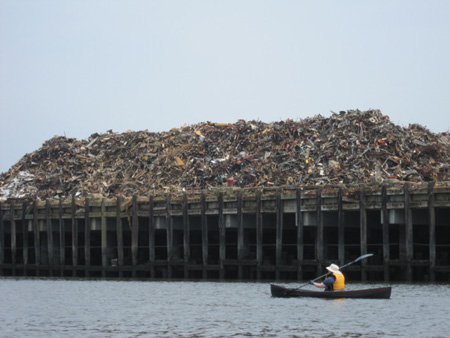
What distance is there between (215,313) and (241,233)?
1575 centimetres

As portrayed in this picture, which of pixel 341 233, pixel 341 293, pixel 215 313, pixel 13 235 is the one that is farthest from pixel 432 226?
pixel 13 235

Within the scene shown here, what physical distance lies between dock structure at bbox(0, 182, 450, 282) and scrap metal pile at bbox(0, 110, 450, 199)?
14.6ft

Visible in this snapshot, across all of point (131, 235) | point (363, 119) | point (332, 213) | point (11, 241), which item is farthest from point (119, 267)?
point (363, 119)

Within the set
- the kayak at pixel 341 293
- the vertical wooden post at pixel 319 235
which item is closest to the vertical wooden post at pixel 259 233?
the vertical wooden post at pixel 319 235

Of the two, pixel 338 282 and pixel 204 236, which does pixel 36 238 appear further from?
pixel 338 282

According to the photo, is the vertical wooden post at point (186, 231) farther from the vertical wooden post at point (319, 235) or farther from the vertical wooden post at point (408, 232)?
the vertical wooden post at point (408, 232)

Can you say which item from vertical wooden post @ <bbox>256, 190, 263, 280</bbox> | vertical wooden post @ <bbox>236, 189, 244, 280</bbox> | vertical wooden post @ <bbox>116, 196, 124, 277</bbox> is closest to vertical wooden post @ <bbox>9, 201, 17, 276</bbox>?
vertical wooden post @ <bbox>116, 196, 124, 277</bbox>

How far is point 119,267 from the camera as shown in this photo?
63.2 meters

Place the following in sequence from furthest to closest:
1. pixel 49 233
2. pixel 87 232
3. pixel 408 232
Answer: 1. pixel 49 233
2. pixel 87 232
3. pixel 408 232

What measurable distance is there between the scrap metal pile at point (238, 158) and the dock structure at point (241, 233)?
445 cm

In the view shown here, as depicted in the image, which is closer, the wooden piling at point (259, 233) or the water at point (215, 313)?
the water at point (215, 313)

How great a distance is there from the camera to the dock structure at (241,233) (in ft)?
170

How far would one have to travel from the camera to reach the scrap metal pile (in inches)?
2591

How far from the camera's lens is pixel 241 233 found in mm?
57344
